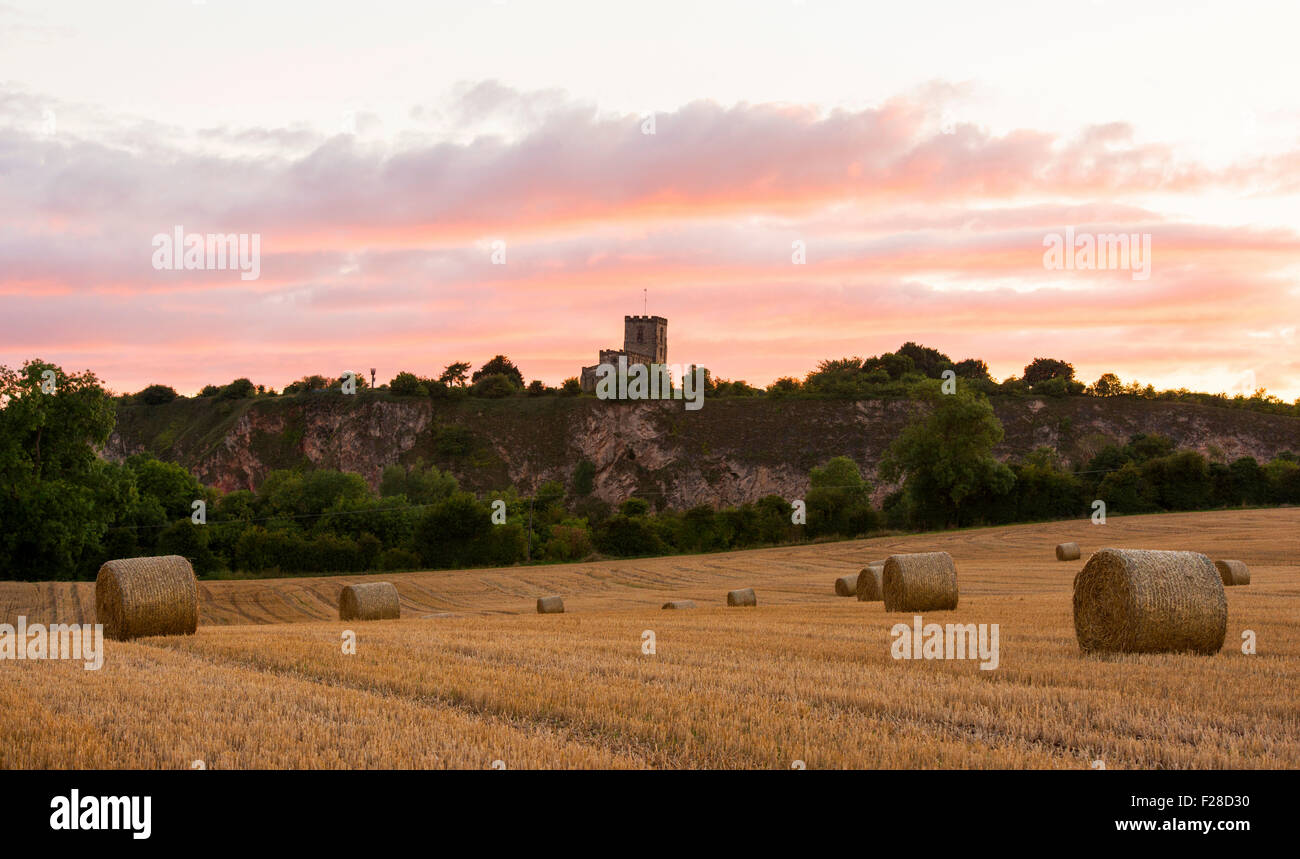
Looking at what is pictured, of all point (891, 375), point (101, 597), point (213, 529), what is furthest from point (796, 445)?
point (101, 597)

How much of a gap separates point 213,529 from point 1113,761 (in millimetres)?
66109

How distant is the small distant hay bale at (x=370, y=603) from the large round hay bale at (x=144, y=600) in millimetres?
9316

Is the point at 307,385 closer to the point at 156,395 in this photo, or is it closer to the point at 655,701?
the point at 156,395

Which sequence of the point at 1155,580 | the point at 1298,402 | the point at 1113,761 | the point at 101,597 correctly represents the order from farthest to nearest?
1. the point at 1298,402
2. the point at 101,597
3. the point at 1155,580
4. the point at 1113,761

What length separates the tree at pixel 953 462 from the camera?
239 ft

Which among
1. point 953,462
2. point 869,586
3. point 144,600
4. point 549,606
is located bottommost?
point 549,606

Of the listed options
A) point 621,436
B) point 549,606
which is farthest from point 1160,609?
point 621,436

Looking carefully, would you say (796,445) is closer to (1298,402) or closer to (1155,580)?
(1298,402)

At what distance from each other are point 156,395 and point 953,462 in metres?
121

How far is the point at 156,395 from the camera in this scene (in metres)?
151

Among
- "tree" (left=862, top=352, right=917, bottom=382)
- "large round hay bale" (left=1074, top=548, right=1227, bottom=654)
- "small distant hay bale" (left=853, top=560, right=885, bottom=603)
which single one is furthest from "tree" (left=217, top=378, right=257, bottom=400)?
"large round hay bale" (left=1074, top=548, right=1227, bottom=654)

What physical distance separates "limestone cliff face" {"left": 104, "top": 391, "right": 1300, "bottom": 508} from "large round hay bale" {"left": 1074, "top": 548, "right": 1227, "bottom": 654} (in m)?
94.4
